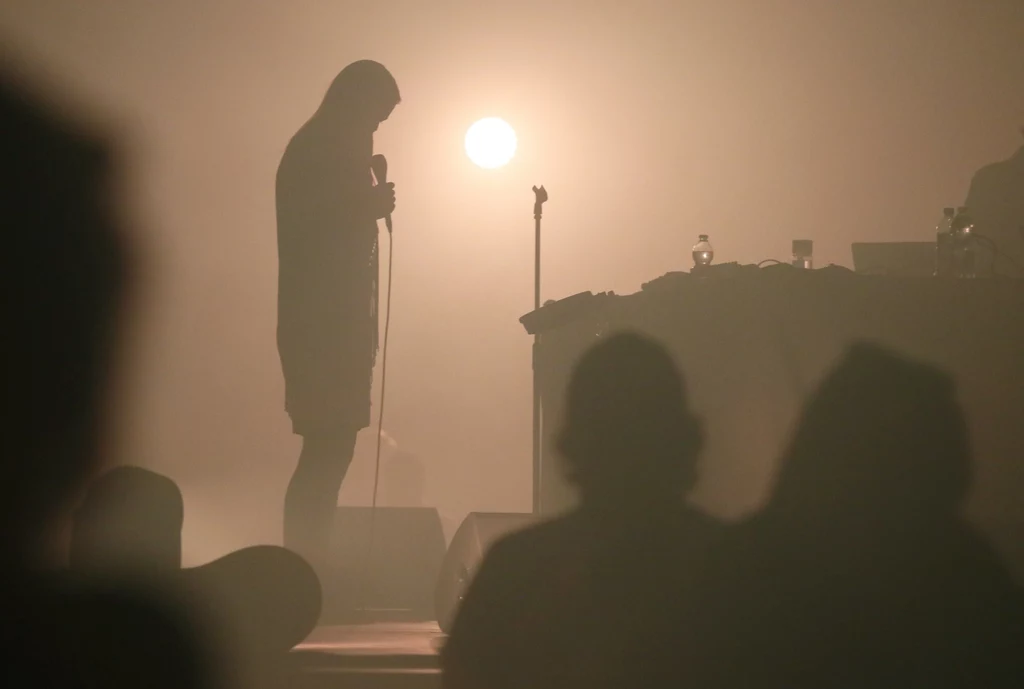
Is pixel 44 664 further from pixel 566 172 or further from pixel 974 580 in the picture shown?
pixel 566 172

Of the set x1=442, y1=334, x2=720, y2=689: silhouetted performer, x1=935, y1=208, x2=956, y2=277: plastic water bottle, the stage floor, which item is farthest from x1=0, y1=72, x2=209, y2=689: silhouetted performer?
x1=935, y1=208, x2=956, y2=277: plastic water bottle

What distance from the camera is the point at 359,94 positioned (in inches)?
83.4

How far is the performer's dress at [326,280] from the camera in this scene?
2020mm

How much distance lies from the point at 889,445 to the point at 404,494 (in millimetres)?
2489

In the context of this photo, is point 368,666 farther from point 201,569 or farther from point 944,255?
point 944,255

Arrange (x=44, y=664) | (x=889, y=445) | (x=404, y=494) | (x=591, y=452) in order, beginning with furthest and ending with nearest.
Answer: (x=404, y=494)
(x=889, y=445)
(x=591, y=452)
(x=44, y=664)

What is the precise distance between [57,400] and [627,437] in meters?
1.48

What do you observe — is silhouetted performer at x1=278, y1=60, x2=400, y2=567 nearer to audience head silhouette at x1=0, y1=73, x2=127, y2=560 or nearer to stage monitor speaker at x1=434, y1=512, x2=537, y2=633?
stage monitor speaker at x1=434, y1=512, x2=537, y2=633

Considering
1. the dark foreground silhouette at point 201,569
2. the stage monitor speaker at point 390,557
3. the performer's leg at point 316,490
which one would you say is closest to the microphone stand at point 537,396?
the stage monitor speaker at point 390,557

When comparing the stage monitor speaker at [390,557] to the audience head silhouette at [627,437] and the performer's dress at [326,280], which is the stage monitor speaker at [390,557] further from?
the audience head silhouette at [627,437]

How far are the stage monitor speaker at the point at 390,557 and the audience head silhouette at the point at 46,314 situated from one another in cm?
79

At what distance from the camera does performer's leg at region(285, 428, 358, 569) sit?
198cm

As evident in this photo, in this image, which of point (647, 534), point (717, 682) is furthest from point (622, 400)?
point (717, 682)

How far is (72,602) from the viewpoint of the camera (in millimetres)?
1202
